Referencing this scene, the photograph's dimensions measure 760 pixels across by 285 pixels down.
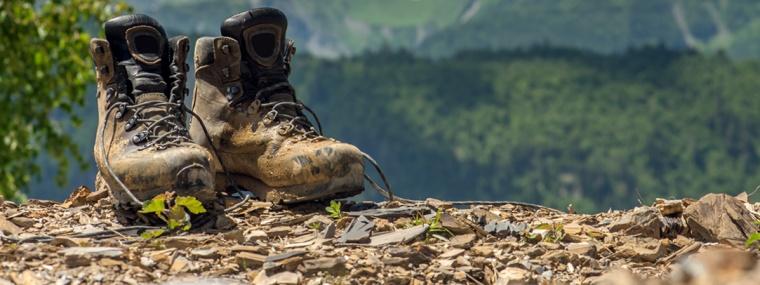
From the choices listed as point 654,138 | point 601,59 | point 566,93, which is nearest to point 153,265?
point 654,138

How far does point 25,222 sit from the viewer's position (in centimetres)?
601

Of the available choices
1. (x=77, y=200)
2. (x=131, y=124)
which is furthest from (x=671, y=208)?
(x=77, y=200)

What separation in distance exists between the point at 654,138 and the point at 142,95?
162856 millimetres

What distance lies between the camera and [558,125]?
567 feet

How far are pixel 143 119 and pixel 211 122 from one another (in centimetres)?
55

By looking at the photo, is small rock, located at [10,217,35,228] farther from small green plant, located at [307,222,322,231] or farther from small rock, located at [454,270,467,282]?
small rock, located at [454,270,467,282]

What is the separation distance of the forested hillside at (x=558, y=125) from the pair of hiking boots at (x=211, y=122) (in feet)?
463

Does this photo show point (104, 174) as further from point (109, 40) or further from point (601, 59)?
point (601, 59)

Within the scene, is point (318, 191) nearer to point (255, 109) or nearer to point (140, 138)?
point (255, 109)

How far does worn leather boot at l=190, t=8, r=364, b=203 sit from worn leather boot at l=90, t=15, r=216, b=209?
210mm

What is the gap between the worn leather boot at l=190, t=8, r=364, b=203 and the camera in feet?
21.0

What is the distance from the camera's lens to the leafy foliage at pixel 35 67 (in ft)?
56.7

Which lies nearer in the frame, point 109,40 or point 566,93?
point 109,40

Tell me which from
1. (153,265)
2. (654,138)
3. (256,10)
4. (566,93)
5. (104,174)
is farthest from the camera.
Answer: (566,93)
